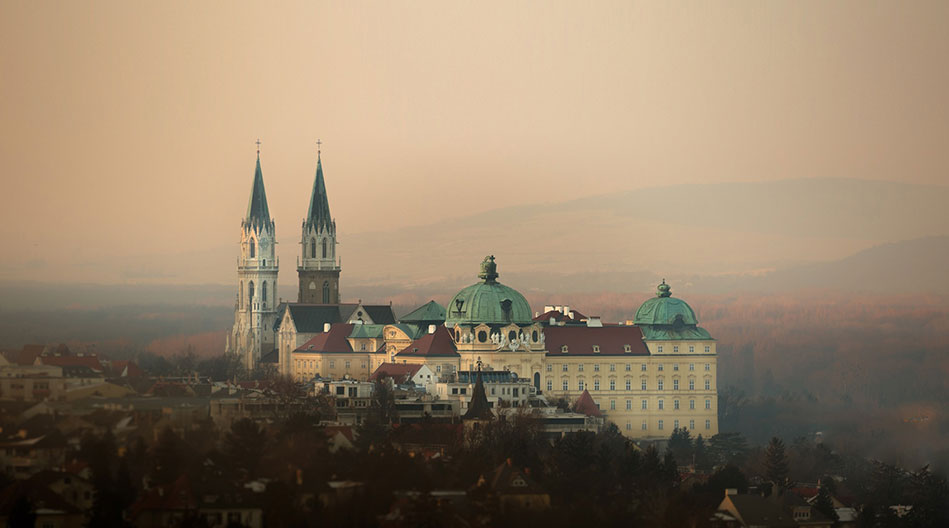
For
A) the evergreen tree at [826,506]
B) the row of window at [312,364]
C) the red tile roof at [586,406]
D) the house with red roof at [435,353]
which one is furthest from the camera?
the row of window at [312,364]

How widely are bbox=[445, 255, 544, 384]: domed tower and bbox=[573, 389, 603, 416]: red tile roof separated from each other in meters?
5.35

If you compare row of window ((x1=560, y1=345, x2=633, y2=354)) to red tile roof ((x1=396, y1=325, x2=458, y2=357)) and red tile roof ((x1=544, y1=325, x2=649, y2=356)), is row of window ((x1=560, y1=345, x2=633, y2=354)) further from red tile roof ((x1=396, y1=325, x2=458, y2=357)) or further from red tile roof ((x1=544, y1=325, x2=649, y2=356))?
red tile roof ((x1=396, y1=325, x2=458, y2=357))

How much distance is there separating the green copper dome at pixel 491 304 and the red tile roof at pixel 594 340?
2.19m

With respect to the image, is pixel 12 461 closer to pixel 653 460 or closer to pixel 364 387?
pixel 653 460

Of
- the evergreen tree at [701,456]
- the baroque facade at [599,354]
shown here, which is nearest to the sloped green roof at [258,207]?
the baroque facade at [599,354]

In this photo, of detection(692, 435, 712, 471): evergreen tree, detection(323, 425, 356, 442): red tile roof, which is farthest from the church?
detection(323, 425, 356, 442): red tile roof

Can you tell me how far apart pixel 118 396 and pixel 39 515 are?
6928mm

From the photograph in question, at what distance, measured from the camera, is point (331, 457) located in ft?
215

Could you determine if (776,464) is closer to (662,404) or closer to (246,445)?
(246,445)

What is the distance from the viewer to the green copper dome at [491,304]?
420 feet

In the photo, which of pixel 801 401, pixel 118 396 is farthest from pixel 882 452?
pixel 118 396

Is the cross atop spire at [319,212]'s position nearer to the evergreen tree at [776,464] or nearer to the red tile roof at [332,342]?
the red tile roof at [332,342]

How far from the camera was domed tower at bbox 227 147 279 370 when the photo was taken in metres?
150

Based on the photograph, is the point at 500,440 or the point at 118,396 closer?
the point at 118,396
